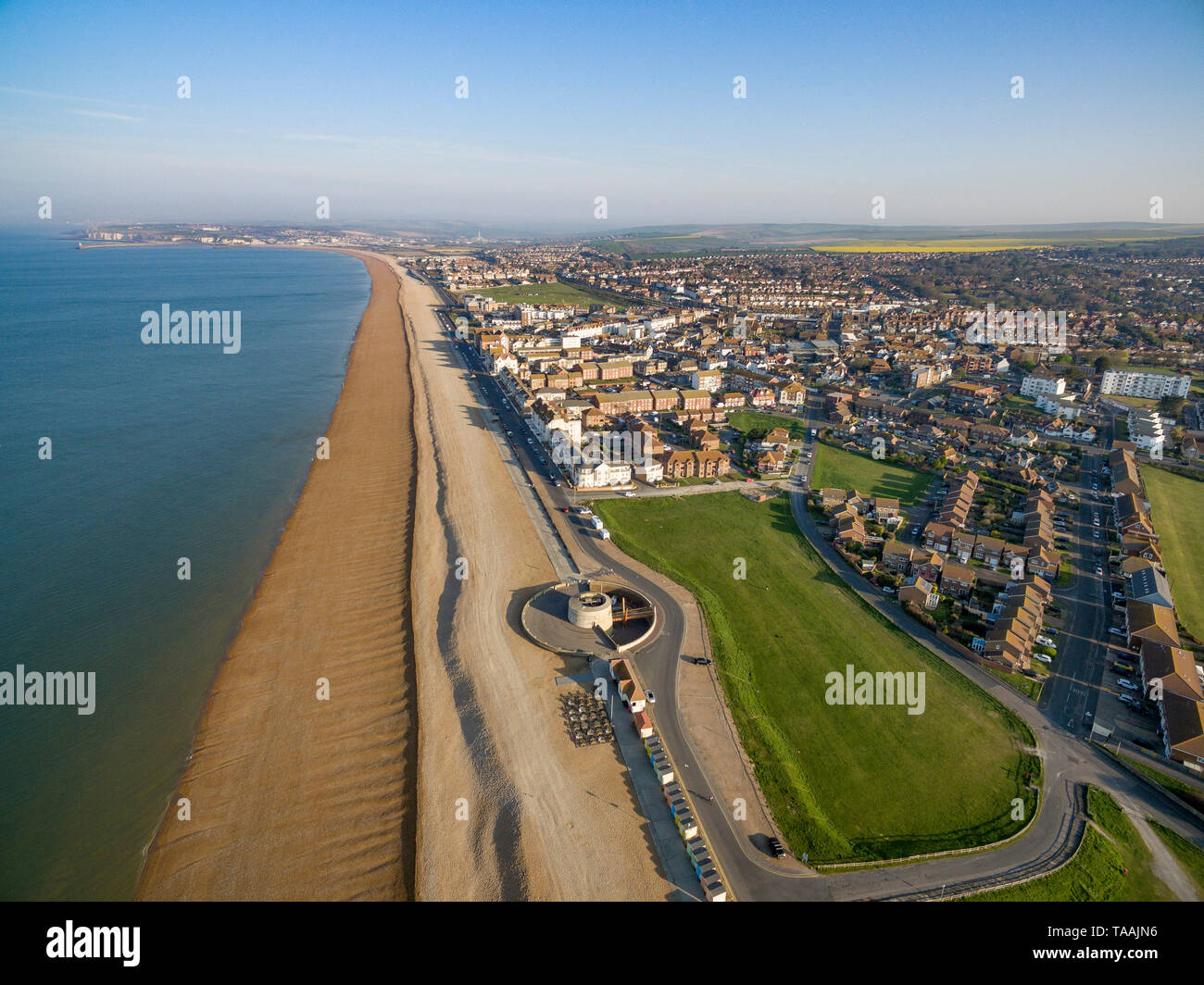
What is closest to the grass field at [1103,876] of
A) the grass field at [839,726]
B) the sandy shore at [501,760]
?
the grass field at [839,726]

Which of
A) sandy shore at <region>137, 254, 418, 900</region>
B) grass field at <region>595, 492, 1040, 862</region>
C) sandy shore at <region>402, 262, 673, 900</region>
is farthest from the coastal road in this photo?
sandy shore at <region>137, 254, 418, 900</region>

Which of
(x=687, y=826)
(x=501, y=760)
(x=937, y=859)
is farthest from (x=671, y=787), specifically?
(x=937, y=859)

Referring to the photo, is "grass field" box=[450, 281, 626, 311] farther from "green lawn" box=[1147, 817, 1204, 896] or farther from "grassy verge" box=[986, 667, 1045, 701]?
"green lawn" box=[1147, 817, 1204, 896]

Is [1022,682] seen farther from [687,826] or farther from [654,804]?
[654,804]

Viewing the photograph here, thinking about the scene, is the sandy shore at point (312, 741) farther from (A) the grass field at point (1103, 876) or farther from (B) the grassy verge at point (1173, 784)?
(B) the grassy verge at point (1173, 784)

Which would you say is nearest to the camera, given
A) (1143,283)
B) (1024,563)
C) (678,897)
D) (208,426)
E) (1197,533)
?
(678,897)

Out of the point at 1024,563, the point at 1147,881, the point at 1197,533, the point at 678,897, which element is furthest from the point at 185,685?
the point at 1197,533

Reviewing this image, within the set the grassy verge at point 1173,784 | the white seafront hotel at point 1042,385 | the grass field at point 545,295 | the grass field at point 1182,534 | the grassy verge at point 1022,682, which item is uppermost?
the grass field at point 545,295

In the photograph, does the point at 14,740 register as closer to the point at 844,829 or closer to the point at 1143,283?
the point at 844,829
